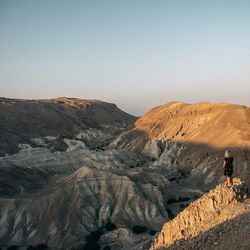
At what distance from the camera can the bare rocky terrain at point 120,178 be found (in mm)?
53156

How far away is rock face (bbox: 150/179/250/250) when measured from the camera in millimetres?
18984

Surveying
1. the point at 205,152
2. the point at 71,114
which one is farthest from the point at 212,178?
the point at 71,114

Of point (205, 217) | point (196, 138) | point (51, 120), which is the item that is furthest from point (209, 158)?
point (51, 120)

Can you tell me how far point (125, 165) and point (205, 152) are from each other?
16073mm

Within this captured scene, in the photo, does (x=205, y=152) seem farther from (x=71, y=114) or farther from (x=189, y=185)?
(x=71, y=114)

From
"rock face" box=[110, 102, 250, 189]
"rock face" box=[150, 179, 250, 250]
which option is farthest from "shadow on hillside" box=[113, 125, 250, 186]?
"rock face" box=[150, 179, 250, 250]

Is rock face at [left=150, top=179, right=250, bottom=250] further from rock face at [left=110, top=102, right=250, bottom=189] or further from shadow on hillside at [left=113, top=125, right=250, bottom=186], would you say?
rock face at [left=110, top=102, right=250, bottom=189]

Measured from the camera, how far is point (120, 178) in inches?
2467

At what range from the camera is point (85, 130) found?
154 metres

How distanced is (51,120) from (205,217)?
13984 cm

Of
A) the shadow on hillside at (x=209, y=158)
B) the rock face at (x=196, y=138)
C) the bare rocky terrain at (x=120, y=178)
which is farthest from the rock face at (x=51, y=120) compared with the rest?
the shadow on hillside at (x=209, y=158)

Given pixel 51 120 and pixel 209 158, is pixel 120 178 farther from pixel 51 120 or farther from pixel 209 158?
pixel 51 120

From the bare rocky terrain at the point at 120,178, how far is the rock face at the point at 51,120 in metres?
1.28

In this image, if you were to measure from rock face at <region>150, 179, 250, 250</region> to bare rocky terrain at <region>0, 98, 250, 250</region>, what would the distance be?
0.32 metres
